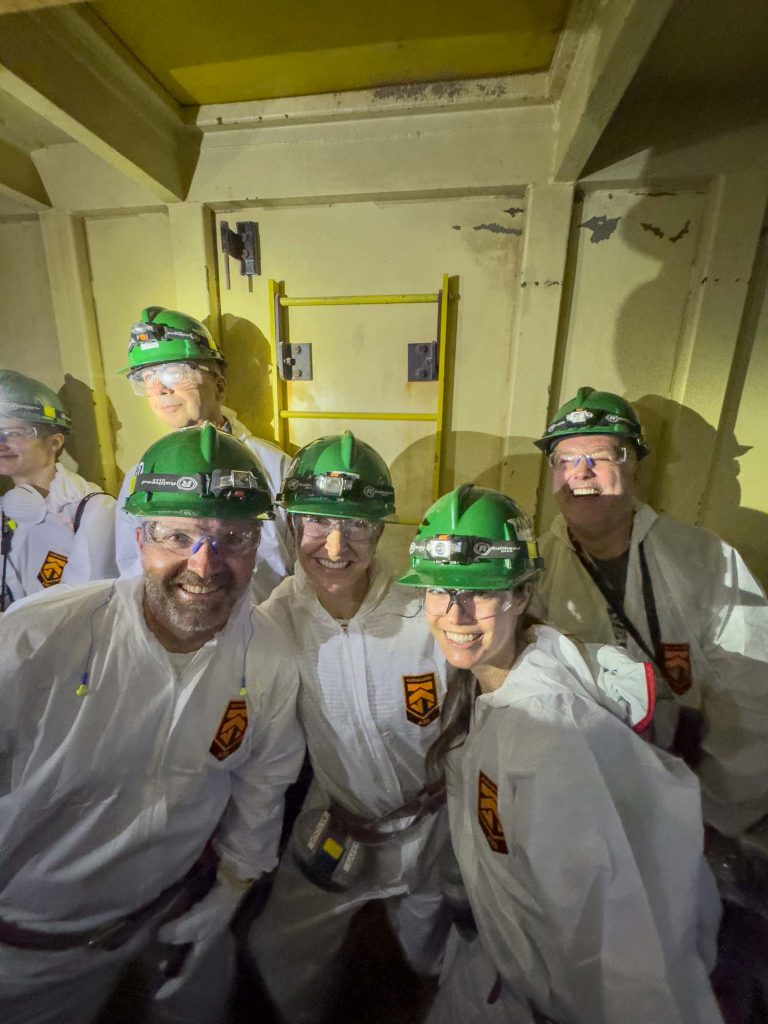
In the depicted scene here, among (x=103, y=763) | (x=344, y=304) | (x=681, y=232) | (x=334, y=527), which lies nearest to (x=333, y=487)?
(x=334, y=527)

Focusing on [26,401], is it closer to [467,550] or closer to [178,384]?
[178,384]

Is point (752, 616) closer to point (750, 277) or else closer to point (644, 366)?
point (644, 366)

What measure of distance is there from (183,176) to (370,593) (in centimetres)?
330

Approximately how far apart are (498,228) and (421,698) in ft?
9.86

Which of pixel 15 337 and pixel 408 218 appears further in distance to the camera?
pixel 15 337

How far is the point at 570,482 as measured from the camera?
7.29ft

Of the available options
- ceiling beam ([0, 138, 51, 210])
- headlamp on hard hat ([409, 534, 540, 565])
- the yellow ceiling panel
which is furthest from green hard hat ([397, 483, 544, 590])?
ceiling beam ([0, 138, 51, 210])

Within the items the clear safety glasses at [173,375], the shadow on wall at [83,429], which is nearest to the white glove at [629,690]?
the clear safety glasses at [173,375]

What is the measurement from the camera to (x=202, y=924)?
1.69 metres

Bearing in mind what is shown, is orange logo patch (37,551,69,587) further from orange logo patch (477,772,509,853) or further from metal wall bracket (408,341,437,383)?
orange logo patch (477,772,509,853)

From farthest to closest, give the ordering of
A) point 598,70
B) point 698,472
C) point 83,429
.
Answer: point 83,429 → point 698,472 → point 598,70

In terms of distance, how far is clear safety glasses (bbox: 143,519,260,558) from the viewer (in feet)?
4.99

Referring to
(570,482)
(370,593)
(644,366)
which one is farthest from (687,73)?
(370,593)

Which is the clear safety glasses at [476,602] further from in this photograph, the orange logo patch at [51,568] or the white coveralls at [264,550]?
the orange logo patch at [51,568]
